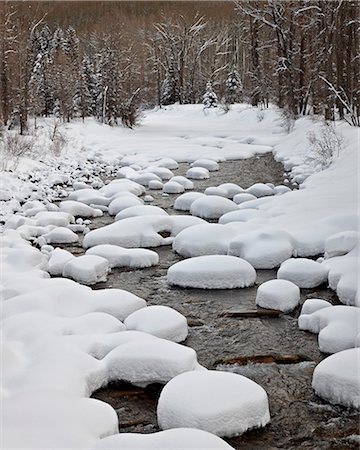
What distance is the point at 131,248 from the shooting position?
6.68 metres

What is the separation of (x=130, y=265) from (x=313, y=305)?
2.16 meters

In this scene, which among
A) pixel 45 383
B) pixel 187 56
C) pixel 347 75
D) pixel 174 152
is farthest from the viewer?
pixel 187 56

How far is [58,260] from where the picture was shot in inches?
233

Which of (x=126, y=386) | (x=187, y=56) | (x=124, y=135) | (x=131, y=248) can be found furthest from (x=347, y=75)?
(x=187, y=56)

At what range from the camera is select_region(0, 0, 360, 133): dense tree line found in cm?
1628

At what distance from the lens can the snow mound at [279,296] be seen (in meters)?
4.78

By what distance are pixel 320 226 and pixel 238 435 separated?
4.02 m

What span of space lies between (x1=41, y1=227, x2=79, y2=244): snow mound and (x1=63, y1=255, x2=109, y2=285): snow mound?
1204 millimetres

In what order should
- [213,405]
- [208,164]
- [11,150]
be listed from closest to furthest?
[213,405] → [11,150] → [208,164]

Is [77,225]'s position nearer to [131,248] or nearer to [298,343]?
[131,248]

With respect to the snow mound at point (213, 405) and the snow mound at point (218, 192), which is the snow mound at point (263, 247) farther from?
the snow mound at point (218, 192)

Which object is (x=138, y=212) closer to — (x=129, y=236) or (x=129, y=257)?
(x=129, y=236)

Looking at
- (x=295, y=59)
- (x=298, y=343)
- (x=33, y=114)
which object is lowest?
(x=298, y=343)

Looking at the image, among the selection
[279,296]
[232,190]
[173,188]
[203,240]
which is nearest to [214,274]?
[279,296]
